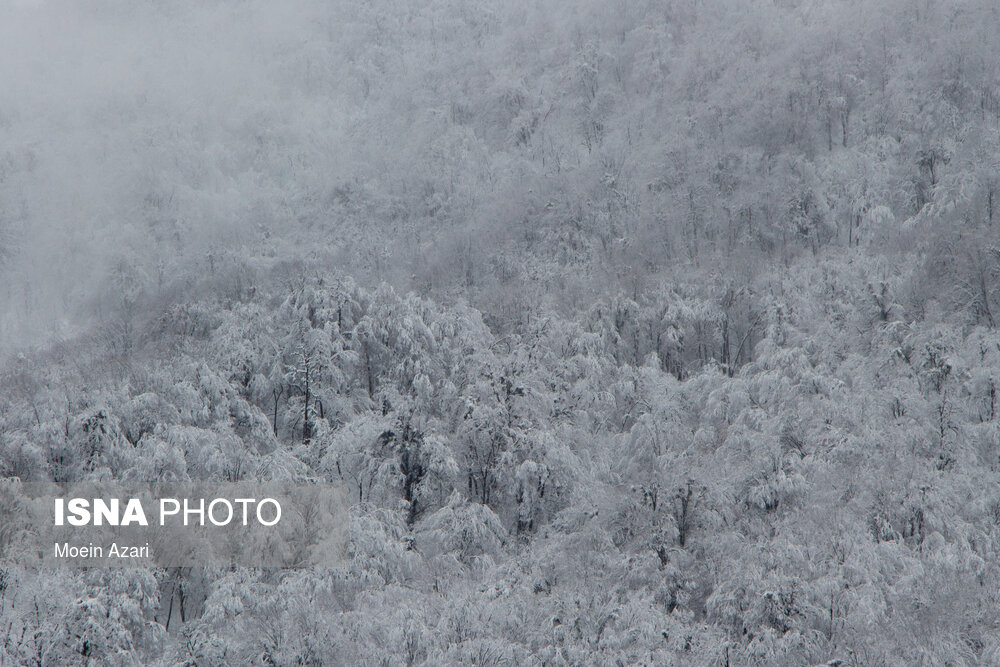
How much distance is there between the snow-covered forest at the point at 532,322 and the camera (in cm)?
1906

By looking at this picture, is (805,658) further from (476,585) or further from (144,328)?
(144,328)

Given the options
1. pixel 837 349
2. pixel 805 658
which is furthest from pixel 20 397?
pixel 837 349

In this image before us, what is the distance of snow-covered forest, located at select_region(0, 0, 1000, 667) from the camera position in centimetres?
1906

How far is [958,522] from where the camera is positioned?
72.8 ft

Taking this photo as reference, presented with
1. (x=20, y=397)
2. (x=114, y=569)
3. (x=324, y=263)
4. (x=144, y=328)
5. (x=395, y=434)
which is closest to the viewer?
(x=114, y=569)

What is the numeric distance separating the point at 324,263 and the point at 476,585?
37.1 metres

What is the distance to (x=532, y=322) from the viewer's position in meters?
39.9

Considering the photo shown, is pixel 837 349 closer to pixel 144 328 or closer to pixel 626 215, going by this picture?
pixel 626 215

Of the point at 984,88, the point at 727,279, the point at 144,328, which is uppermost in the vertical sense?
the point at 984,88

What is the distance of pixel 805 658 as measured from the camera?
17844 millimetres

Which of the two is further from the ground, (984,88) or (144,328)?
(984,88)

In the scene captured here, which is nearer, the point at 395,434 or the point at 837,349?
the point at 395,434

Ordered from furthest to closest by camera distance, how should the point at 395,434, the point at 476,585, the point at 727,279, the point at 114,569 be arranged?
1. the point at 727,279
2. the point at 395,434
3. the point at 476,585
4. the point at 114,569

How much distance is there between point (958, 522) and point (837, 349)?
13.3 meters
